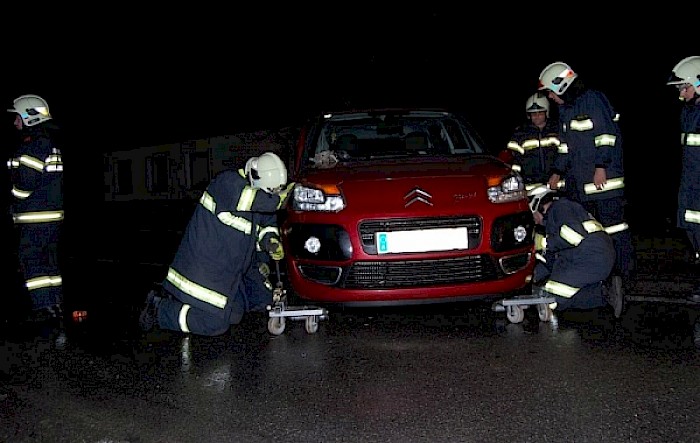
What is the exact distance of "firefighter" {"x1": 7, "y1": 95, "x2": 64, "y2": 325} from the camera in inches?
269

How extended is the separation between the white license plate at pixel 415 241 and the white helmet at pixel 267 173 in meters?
0.80

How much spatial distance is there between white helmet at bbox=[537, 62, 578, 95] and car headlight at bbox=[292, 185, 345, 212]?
2.63 metres

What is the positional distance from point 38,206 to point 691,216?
17.6ft

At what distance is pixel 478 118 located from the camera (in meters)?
22.9

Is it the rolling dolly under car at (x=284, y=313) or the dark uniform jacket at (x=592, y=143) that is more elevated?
the dark uniform jacket at (x=592, y=143)

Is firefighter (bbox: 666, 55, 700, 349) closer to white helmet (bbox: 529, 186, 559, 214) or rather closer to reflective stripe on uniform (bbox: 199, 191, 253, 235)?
white helmet (bbox: 529, 186, 559, 214)

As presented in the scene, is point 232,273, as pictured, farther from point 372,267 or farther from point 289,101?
point 289,101

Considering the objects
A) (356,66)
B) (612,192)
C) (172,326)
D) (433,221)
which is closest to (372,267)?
(433,221)

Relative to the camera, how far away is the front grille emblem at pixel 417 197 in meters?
5.34

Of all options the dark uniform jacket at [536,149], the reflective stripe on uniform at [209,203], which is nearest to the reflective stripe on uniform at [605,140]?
the dark uniform jacket at [536,149]

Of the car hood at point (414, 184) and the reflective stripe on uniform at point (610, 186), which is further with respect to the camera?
the reflective stripe on uniform at point (610, 186)

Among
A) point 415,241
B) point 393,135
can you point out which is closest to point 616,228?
point 393,135

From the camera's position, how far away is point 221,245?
225 inches

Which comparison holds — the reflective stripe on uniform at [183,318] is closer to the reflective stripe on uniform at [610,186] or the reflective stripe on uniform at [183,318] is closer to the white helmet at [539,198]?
the white helmet at [539,198]
